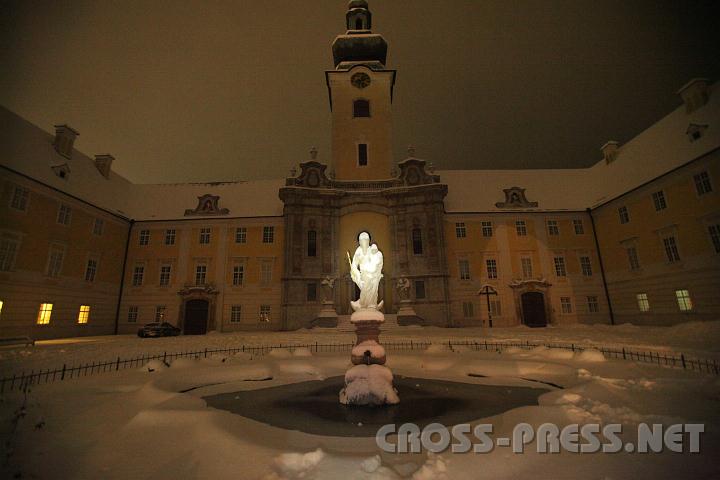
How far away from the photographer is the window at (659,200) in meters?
24.0

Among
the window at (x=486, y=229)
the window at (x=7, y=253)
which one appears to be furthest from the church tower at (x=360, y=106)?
the window at (x=7, y=253)

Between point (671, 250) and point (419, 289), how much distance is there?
718 inches

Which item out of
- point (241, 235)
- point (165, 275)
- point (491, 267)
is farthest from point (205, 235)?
point (491, 267)

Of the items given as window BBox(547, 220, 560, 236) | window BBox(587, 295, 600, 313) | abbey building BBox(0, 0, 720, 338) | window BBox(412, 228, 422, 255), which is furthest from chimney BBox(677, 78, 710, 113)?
window BBox(412, 228, 422, 255)

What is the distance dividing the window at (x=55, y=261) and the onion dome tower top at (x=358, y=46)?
102 ft

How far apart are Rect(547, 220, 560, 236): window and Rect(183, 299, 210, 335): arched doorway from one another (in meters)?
32.9

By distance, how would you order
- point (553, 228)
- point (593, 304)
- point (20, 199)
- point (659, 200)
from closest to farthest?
1. point (20, 199)
2. point (659, 200)
3. point (593, 304)
4. point (553, 228)

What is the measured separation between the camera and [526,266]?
30859 mm

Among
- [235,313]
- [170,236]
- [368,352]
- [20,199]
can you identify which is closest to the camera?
[368,352]

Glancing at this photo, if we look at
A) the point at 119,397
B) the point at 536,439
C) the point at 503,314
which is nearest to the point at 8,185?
the point at 119,397

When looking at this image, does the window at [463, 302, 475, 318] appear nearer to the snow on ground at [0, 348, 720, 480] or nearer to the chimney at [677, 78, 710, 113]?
the snow on ground at [0, 348, 720, 480]

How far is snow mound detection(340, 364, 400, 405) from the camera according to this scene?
25.3ft

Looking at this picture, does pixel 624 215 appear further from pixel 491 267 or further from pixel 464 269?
pixel 464 269

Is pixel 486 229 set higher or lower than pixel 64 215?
lower
